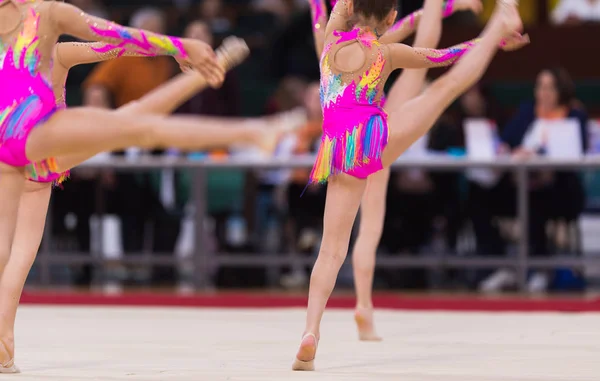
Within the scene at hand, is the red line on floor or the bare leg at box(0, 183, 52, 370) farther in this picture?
the red line on floor

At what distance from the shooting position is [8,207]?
392 centimetres

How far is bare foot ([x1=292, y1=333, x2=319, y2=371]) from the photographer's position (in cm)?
396

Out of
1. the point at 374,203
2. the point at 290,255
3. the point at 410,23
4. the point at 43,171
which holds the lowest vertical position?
the point at 290,255

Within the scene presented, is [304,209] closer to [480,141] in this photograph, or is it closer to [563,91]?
[480,141]

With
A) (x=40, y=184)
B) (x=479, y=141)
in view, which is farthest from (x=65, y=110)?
(x=479, y=141)

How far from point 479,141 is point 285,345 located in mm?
3523

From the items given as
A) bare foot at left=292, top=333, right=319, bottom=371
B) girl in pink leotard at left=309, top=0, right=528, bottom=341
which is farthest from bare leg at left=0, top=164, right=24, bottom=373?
girl in pink leotard at left=309, top=0, right=528, bottom=341

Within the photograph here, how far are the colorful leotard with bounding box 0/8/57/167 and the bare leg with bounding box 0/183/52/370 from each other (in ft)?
1.19

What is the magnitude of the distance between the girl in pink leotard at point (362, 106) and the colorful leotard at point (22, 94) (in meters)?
1.04

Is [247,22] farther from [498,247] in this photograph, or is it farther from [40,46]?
[40,46]

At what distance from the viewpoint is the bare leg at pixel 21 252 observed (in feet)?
13.0

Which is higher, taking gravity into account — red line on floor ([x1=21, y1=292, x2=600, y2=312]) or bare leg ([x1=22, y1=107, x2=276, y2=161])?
bare leg ([x1=22, y1=107, x2=276, y2=161])

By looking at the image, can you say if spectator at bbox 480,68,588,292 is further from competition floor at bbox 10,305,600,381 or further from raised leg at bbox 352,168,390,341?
raised leg at bbox 352,168,390,341

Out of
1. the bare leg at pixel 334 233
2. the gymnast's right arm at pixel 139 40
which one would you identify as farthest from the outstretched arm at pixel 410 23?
the gymnast's right arm at pixel 139 40
